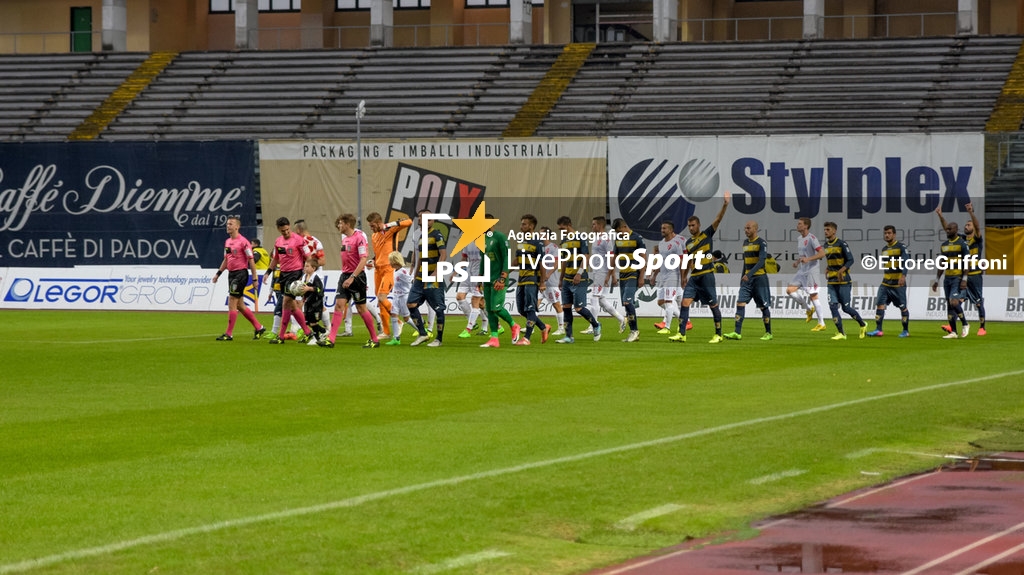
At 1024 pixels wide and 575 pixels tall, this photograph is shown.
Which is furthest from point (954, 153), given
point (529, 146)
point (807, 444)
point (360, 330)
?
point (807, 444)

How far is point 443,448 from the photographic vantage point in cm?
1208

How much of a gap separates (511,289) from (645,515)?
82.9 ft

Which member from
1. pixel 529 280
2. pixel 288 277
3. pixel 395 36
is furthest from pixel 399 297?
pixel 395 36

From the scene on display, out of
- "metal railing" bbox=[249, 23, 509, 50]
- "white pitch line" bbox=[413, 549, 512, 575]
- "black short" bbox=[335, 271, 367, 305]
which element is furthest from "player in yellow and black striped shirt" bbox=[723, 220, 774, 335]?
"metal railing" bbox=[249, 23, 509, 50]

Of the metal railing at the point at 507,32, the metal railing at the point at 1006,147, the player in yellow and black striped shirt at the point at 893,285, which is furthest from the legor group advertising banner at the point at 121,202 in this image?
the metal railing at the point at 1006,147

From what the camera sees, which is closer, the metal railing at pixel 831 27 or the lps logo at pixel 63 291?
the lps logo at pixel 63 291

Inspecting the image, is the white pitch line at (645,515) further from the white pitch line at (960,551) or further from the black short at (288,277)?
the black short at (288,277)

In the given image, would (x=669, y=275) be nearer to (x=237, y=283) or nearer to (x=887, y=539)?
(x=237, y=283)

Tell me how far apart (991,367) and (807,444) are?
28.7 ft

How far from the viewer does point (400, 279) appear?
2470cm

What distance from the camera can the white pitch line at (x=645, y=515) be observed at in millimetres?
8977

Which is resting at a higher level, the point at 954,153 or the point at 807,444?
the point at 954,153

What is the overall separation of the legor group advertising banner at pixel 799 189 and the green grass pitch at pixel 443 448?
1191 centimetres

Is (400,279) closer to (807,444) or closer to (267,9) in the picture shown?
(807,444)
